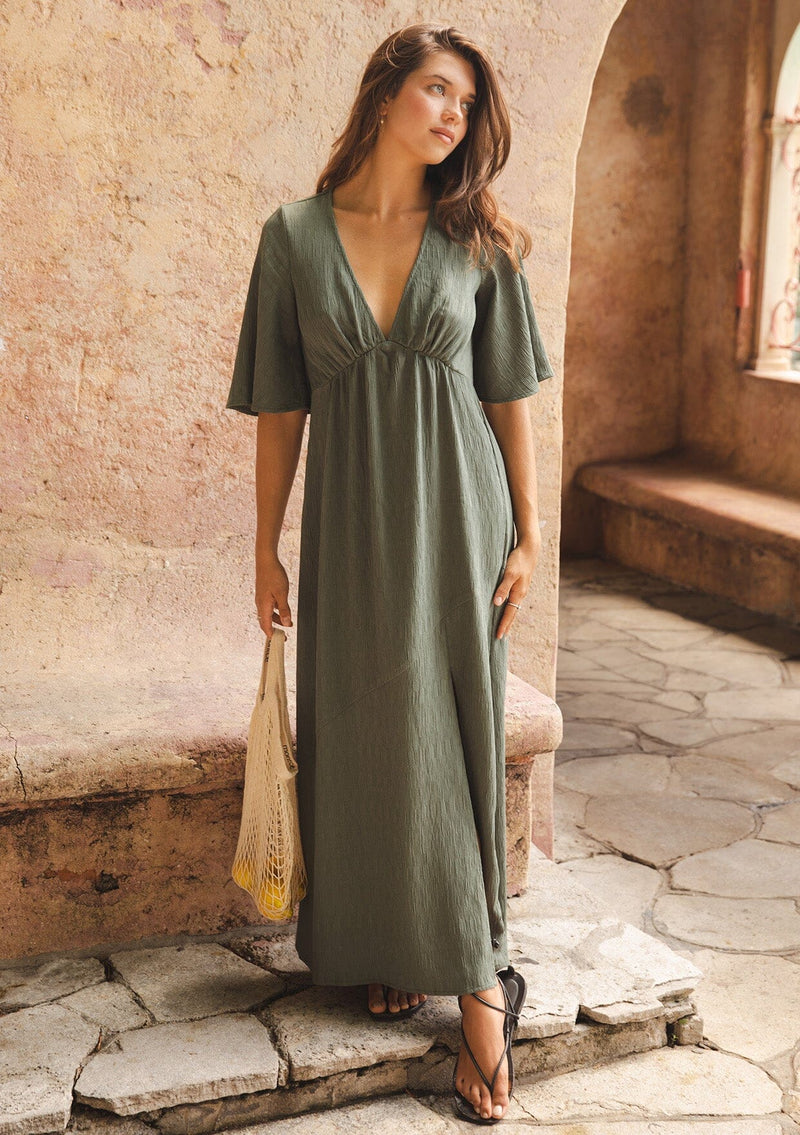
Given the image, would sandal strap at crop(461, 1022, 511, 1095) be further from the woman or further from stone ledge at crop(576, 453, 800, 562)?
stone ledge at crop(576, 453, 800, 562)

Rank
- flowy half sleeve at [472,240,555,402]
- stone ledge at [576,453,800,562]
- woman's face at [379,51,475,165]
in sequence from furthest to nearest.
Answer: stone ledge at [576,453,800,562], flowy half sleeve at [472,240,555,402], woman's face at [379,51,475,165]

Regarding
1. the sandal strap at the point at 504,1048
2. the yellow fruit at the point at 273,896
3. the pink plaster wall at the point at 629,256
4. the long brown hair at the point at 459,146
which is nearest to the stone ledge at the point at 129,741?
the yellow fruit at the point at 273,896

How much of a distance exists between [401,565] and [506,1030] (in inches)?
37.9

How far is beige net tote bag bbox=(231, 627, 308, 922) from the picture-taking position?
2.53m

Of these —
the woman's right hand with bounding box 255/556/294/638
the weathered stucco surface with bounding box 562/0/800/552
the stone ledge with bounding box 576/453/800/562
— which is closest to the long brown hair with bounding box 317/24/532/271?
the woman's right hand with bounding box 255/556/294/638

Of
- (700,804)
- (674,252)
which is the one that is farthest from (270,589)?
(674,252)

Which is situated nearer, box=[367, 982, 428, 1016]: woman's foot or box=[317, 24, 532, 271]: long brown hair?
box=[317, 24, 532, 271]: long brown hair

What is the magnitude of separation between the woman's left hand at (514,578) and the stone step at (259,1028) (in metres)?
0.82

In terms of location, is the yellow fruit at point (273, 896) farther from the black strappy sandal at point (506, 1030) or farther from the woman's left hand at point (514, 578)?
the woman's left hand at point (514, 578)

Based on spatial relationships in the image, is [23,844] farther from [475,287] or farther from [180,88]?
[180,88]

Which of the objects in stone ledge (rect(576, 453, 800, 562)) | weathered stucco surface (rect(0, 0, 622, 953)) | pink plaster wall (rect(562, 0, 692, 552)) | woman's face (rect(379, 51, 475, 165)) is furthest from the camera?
pink plaster wall (rect(562, 0, 692, 552))

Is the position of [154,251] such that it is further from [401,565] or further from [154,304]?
[401,565]

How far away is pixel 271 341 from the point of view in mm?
2451

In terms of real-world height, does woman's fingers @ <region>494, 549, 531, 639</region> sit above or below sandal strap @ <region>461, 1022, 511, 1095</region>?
above
